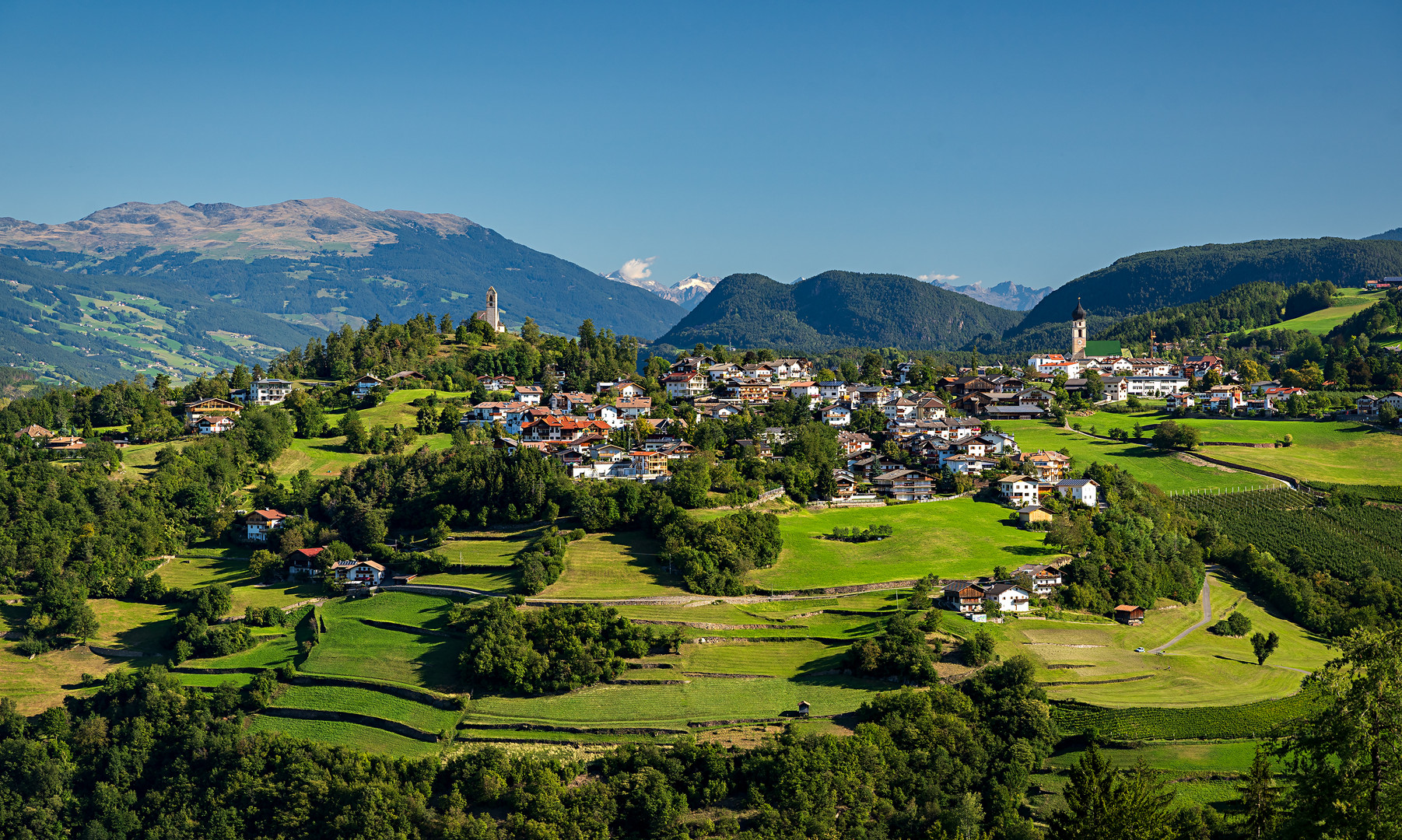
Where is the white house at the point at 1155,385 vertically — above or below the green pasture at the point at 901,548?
above

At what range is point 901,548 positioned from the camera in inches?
2539

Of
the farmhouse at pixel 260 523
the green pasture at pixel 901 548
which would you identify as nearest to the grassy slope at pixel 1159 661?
the green pasture at pixel 901 548

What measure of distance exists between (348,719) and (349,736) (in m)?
1.49

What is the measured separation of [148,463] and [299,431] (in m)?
12.0

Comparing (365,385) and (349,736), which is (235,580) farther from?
(365,385)

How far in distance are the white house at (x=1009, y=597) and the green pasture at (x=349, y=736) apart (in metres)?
28.7

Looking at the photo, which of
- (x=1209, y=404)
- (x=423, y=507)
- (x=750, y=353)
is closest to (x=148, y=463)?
(x=423, y=507)

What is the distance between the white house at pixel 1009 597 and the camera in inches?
2231

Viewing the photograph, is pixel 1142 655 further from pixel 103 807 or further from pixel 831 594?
pixel 103 807

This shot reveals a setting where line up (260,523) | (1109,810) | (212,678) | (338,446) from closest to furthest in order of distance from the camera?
(1109,810), (212,678), (260,523), (338,446)

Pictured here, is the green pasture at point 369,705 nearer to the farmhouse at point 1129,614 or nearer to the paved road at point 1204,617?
the paved road at point 1204,617

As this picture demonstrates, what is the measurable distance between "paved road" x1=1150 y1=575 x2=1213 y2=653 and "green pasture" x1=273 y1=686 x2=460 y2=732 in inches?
1380

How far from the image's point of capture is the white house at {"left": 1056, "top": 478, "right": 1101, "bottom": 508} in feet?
238

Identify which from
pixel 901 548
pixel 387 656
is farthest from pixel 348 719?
pixel 901 548
